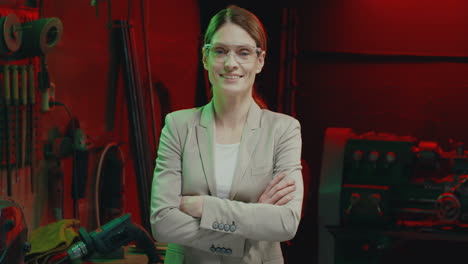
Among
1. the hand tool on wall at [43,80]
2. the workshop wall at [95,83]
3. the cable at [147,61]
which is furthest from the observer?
the cable at [147,61]

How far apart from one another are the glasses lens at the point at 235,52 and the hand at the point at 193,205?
1.55 ft

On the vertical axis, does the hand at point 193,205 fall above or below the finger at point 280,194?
below

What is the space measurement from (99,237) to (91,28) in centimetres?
198

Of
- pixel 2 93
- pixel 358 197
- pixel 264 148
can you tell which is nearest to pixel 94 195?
pixel 2 93

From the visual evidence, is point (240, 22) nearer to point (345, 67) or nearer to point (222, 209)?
point (222, 209)

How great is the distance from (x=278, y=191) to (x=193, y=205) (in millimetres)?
288

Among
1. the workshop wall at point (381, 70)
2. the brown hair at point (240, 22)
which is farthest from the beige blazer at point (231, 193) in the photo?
the workshop wall at point (381, 70)

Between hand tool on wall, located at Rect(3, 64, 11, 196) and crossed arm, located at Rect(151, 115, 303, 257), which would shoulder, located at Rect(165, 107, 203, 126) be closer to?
crossed arm, located at Rect(151, 115, 303, 257)

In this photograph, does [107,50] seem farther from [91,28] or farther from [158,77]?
[158,77]

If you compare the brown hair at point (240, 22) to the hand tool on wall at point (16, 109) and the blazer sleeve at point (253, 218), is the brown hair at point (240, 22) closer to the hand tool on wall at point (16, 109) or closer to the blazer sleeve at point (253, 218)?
the blazer sleeve at point (253, 218)

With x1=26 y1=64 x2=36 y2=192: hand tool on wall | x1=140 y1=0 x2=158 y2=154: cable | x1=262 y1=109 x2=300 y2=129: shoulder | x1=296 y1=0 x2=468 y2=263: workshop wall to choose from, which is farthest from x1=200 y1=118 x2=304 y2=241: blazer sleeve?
x1=296 y1=0 x2=468 y2=263: workshop wall

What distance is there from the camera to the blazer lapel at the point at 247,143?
85.0 inches

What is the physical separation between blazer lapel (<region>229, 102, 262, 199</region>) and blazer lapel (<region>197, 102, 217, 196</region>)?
0.08m

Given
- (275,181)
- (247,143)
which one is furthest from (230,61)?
(275,181)
